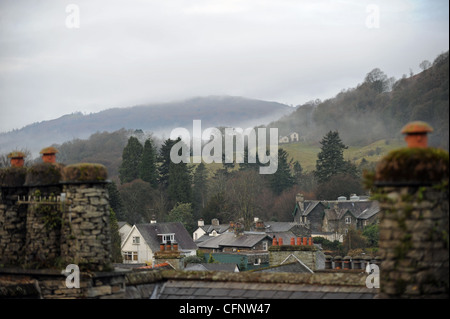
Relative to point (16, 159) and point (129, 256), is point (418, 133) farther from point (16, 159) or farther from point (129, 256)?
point (129, 256)

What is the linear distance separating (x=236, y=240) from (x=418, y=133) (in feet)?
178

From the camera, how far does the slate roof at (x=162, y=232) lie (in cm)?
6438

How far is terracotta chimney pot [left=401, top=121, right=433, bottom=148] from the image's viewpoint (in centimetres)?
930

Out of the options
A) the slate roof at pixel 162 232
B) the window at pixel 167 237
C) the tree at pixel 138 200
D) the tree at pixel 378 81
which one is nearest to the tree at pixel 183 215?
the tree at pixel 138 200

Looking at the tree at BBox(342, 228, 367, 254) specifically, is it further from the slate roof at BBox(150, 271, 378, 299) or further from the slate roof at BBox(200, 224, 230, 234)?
the slate roof at BBox(150, 271, 378, 299)

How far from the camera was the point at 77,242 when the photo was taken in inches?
482

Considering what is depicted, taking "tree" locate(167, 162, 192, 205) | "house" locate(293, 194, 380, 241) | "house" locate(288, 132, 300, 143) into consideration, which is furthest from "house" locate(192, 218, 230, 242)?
"house" locate(288, 132, 300, 143)

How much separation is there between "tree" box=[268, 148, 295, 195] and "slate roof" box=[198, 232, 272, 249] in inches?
1475

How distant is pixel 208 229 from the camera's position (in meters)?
85.0

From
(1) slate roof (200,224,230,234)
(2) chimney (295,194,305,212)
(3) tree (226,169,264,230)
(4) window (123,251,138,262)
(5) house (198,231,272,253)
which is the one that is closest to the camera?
(5) house (198,231,272,253)

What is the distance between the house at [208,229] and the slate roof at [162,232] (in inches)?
515

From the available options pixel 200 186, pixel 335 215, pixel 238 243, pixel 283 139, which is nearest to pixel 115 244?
pixel 238 243

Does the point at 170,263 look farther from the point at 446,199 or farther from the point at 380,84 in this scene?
the point at 446,199
